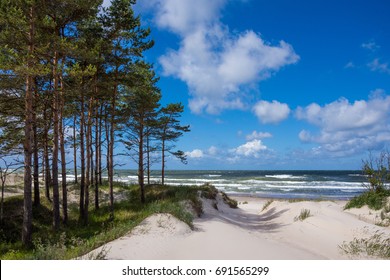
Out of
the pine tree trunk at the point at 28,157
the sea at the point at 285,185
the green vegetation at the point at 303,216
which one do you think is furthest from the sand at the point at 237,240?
the sea at the point at 285,185

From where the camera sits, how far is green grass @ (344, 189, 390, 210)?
54.7ft

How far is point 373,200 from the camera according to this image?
1722 centimetres

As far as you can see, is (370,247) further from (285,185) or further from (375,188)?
(285,185)

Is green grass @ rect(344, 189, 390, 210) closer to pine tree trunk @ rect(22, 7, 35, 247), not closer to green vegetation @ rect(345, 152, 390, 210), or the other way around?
green vegetation @ rect(345, 152, 390, 210)

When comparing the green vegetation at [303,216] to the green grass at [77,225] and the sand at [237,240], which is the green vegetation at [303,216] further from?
the green grass at [77,225]

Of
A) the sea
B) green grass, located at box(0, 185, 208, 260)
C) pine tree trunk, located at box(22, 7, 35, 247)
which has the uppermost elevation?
pine tree trunk, located at box(22, 7, 35, 247)

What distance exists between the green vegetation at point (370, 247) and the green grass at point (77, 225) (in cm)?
587

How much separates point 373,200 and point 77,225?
58.3 ft

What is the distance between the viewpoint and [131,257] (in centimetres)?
722

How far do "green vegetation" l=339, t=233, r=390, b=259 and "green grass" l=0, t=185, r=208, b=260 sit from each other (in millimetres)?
5871

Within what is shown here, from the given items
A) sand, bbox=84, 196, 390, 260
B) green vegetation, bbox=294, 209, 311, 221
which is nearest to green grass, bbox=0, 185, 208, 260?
sand, bbox=84, 196, 390, 260

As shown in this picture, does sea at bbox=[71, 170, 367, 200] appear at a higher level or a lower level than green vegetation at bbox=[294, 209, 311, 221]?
lower

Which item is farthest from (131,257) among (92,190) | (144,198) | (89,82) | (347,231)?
(92,190)

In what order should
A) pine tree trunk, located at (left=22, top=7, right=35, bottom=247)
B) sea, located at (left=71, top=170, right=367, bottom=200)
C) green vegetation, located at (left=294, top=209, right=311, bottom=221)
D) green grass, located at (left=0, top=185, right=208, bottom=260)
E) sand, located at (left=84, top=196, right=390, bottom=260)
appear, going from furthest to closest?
sea, located at (left=71, top=170, right=367, bottom=200) → green vegetation, located at (left=294, top=209, right=311, bottom=221) → pine tree trunk, located at (left=22, top=7, right=35, bottom=247) → green grass, located at (left=0, top=185, right=208, bottom=260) → sand, located at (left=84, top=196, right=390, bottom=260)
